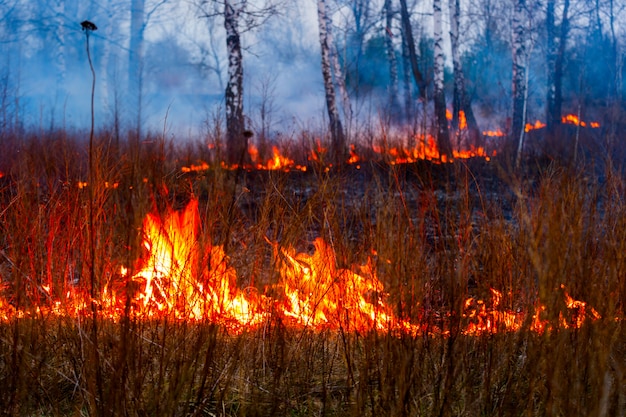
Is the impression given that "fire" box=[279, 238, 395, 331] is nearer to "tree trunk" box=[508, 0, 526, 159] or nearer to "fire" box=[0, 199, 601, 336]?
"fire" box=[0, 199, 601, 336]

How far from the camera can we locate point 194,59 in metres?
25.5

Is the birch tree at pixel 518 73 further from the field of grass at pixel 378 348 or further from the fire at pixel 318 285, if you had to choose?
the field of grass at pixel 378 348

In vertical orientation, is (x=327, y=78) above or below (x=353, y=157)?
above

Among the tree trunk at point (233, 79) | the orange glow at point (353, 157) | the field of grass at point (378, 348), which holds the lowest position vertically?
the field of grass at point (378, 348)

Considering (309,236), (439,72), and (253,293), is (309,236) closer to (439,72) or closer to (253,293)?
(253,293)

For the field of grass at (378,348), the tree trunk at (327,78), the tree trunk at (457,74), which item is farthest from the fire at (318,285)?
the tree trunk at (457,74)

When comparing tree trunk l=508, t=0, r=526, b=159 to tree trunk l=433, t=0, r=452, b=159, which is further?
tree trunk l=508, t=0, r=526, b=159

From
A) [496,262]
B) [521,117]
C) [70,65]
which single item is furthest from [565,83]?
[496,262]

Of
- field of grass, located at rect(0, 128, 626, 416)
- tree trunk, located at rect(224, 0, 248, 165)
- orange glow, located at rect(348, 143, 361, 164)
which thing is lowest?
field of grass, located at rect(0, 128, 626, 416)

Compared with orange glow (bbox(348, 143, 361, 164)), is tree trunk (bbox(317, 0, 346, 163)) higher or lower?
higher

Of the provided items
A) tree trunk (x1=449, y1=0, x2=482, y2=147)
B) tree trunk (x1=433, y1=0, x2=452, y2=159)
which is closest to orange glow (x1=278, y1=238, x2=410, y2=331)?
tree trunk (x1=433, y1=0, x2=452, y2=159)

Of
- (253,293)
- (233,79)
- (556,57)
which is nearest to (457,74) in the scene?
(233,79)

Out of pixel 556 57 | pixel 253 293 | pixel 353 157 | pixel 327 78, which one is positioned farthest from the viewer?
pixel 556 57

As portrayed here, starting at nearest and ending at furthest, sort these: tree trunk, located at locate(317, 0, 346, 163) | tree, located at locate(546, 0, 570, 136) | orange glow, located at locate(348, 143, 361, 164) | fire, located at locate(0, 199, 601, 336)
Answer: fire, located at locate(0, 199, 601, 336) → orange glow, located at locate(348, 143, 361, 164) → tree trunk, located at locate(317, 0, 346, 163) → tree, located at locate(546, 0, 570, 136)
